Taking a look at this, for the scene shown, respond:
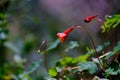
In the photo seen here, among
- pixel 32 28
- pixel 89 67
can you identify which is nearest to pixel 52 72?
pixel 89 67

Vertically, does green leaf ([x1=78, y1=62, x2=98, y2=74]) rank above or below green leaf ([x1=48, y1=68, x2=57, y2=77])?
below

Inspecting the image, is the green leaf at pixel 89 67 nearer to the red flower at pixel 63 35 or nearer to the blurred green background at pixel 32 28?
the red flower at pixel 63 35

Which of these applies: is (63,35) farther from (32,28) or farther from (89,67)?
(32,28)

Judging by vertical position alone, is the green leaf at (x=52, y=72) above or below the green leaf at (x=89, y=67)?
above

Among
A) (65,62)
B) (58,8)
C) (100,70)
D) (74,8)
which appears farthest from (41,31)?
(100,70)

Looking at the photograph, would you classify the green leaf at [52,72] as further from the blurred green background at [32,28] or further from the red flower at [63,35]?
the blurred green background at [32,28]

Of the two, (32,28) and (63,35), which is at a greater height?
(32,28)

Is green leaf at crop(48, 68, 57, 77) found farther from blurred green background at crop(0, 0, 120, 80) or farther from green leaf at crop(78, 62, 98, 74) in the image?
blurred green background at crop(0, 0, 120, 80)

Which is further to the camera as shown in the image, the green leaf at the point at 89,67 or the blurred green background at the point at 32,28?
the blurred green background at the point at 32,28

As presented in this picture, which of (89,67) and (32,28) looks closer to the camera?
(89,67)

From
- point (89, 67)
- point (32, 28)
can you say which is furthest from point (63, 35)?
point (32, 28)

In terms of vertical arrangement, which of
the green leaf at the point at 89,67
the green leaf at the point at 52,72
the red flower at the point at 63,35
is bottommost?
the green leaf at the point at 89,67

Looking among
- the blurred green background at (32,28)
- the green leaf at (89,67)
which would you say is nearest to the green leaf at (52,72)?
the green leaf at (89,67)

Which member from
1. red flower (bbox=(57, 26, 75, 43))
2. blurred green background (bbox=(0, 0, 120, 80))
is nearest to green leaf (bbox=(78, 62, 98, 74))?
red flower (bbox=(57, 26, 75, 43))
